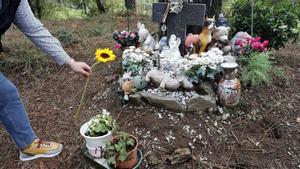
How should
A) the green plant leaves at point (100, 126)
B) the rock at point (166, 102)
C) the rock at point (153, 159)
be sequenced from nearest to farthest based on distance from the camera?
1. the green plant leaves at point (100, 126)
2. the rock at point (153, 159)
3. the rock at point (166, 102)

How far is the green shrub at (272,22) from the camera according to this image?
12.5ft

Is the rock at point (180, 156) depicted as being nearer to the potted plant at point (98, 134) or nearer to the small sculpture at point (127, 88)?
the potted plant at point (98, 134)

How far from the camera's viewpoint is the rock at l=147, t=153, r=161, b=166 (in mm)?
2445

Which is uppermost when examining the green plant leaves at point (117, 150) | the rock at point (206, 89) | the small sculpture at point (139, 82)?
the small sculpture at point (139, 82)

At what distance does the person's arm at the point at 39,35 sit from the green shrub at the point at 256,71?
168 cm

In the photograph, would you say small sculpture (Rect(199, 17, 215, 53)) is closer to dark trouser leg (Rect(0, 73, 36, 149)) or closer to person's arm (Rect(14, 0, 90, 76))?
person's arm (Rect(14, 0, 90, 76))

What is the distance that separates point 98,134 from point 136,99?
658mm

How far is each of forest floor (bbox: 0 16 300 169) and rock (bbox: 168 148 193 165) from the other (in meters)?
0.03

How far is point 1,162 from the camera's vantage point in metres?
2.61

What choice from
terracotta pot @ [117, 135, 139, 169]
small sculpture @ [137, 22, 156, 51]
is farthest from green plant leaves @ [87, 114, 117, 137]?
small sculpture @ [137, 22, 156, 51]

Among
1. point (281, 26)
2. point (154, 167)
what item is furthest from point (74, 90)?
point (281, 26)

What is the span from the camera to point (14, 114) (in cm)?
218

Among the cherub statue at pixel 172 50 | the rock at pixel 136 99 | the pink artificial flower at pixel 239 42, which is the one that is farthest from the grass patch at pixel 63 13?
the rock at pixel 136 99

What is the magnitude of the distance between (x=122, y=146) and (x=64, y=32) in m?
3.31
